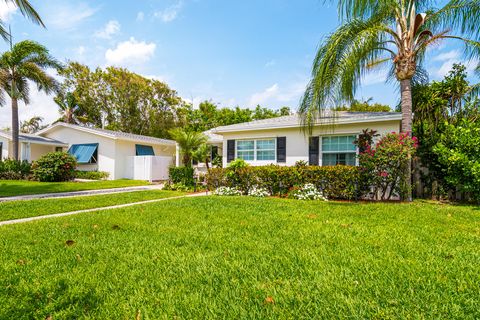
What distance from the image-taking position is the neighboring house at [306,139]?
1056 centimetres

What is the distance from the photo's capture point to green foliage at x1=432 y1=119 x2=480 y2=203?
788cm

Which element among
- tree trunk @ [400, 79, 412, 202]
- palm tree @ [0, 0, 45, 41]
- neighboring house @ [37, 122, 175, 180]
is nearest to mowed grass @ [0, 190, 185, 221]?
palm tree @ [0, 0, 45, 41]

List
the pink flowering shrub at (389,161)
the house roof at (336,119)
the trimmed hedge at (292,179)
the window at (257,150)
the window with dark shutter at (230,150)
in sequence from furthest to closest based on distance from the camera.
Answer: the window with dark shutter at (230,150) → the window at (257,150) → the house roof at (336,119) → the trimmed hedge at (292,179) → the pink flowering shrub at (389,161)

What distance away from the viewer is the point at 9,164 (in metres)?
16.6

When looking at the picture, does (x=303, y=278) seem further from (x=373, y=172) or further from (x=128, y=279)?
(x=373, y=172)

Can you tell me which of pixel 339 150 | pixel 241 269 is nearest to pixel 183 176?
pixel 339 150

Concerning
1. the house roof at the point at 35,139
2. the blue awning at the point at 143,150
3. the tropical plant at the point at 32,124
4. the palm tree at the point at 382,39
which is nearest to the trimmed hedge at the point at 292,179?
the palm tree at the point at 382,39

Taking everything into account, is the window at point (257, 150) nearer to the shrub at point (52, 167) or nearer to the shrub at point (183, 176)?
the shrub at point (183, 176)

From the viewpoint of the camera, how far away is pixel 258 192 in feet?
34.4

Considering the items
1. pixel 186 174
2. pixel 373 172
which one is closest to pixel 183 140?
pixel 186 174

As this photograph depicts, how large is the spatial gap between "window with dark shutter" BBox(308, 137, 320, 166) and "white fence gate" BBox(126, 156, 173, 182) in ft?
37.9

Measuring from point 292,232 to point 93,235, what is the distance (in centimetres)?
361

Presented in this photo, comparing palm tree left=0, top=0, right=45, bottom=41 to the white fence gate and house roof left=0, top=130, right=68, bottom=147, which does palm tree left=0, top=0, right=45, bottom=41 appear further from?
house roof left=0, top=130, right=68, bottom=147

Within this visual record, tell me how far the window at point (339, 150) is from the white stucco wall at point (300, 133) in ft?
0.97
